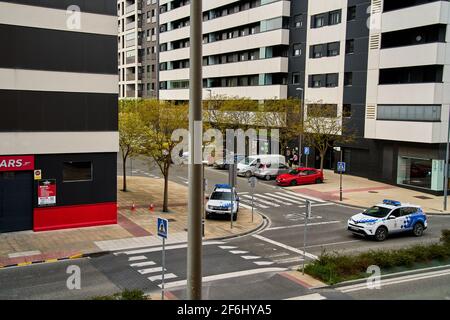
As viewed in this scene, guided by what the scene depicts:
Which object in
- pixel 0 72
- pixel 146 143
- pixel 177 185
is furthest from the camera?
pixel 177 185

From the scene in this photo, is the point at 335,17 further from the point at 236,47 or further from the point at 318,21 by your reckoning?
the point at 236,47

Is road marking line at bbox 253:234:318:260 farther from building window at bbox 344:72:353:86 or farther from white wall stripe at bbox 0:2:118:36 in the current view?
building window at bbox 344:72:353:86

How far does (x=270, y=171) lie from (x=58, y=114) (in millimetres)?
23411

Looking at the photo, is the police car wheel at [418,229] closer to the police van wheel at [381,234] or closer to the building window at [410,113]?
the police van wheel at [381,234]

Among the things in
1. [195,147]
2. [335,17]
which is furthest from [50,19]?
[335,17]

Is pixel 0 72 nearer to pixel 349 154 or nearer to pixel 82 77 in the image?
pixel 82 77

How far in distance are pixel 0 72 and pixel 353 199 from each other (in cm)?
2401

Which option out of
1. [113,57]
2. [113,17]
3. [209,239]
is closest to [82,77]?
[113,57]

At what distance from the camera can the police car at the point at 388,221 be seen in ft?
77.3

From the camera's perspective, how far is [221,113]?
54.2 m

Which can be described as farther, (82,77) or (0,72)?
(82,77)

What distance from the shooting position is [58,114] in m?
23.5

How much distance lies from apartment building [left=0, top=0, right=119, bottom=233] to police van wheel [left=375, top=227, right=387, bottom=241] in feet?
42.8

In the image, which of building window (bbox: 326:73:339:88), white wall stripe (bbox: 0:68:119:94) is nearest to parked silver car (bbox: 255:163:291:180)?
building window (bbox: 326:73:339:88)
